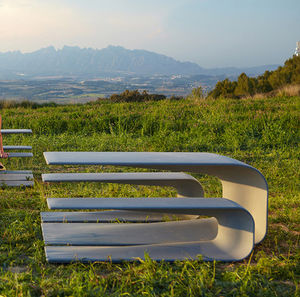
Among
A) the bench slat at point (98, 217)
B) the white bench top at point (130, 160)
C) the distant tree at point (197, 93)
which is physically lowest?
the bench slat at point (98, 217)

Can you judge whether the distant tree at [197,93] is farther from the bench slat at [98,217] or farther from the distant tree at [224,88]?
the distant tree at [224,88]

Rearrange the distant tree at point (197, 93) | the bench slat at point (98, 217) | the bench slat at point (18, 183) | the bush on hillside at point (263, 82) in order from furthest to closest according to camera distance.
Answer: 1. the bush on hillside at point (263, 82)
2. the distant tree at point (197, 93)
3. the bench slat at point (18, 183)
4. the bench slat at point (98, 217)

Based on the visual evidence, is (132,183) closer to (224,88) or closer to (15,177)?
(15,177)

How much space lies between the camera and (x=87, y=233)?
10.6 ft

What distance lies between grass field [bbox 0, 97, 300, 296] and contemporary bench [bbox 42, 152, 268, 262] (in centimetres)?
13

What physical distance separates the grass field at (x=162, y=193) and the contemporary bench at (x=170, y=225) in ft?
0.43

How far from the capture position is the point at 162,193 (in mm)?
4812

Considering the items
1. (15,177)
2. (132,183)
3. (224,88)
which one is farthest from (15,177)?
(224,88)

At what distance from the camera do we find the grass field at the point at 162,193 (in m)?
2.38

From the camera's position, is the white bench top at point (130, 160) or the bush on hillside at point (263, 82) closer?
the white bench top at point (130, 160)

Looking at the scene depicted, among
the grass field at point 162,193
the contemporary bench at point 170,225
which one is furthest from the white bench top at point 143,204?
the grass field at point 162,193

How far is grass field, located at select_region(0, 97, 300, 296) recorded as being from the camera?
2.38m

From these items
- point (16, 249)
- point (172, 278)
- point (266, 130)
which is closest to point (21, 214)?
point (16, 249)

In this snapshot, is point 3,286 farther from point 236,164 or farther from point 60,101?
point 60,101
